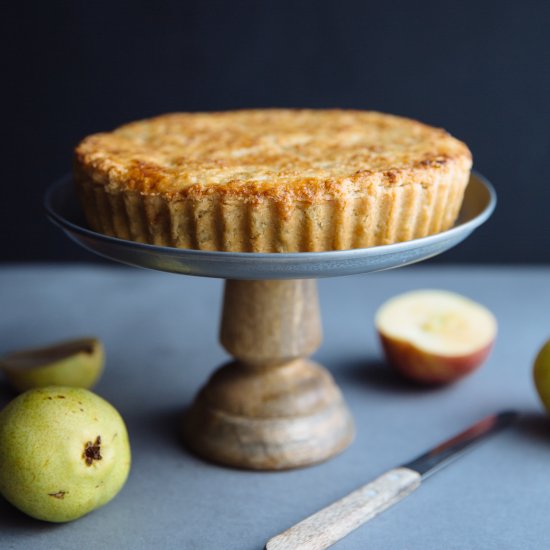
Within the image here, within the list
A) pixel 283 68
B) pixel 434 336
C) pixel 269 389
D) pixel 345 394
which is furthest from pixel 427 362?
pixel 283 68

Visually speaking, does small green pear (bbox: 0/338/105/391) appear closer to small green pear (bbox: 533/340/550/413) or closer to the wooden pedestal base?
the wooden pedestal base

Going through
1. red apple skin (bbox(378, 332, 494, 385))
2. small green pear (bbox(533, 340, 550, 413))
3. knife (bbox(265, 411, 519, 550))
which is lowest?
knife (bbox(265, 411, 519, 550))

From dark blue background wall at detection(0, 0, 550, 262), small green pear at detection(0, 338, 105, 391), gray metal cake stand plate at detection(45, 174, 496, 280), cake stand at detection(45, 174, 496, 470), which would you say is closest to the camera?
gray metal cake stand plate at detection(45, 174, 496, 280)

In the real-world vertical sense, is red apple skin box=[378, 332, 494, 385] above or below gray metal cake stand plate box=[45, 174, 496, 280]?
below

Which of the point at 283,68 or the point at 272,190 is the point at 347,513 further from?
the point at 283,68

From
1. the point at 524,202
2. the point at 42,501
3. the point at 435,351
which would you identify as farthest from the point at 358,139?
the point at 524,202

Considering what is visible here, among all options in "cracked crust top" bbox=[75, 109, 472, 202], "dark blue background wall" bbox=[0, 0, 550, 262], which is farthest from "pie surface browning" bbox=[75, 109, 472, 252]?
"dark blue background wall" bbox=[0, 0, 550, 262]

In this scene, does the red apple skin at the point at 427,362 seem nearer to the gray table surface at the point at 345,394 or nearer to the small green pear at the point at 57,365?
the gray table surface at the point at 345,394

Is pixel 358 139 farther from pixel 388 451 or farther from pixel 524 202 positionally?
pixel 524 202
